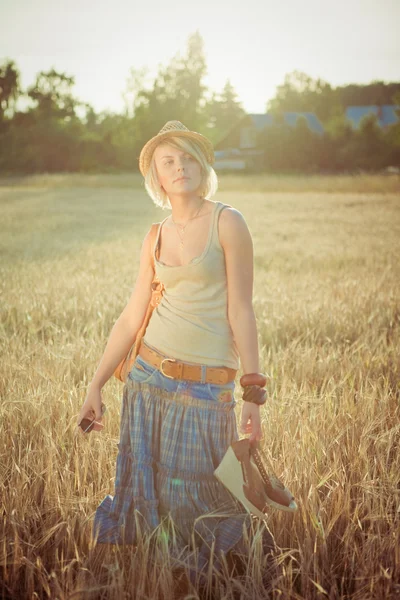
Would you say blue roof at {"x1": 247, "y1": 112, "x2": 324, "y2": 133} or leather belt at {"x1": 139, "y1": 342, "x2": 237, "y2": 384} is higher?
blue roof at {"x1": 247, "y1": 112, "x2": 324, "y2": 133}

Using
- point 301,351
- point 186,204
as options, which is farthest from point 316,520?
point 301,351

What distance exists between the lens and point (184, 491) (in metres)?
1.69

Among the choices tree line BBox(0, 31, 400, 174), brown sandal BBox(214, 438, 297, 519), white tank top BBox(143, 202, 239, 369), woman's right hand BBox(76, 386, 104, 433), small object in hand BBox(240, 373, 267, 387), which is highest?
tree line BBox(0, 31, 400, 174)

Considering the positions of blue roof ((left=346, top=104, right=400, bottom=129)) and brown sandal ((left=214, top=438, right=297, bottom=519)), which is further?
blue roof ((left=346, top=104, right=400, bottom=129))

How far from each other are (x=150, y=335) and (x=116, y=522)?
63cm

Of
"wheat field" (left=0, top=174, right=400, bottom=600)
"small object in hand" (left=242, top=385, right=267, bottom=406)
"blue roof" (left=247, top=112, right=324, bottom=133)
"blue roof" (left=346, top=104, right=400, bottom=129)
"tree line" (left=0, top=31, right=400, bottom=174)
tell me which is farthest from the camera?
"blue roof" (left=346, top=104, right=400, bottom=129)

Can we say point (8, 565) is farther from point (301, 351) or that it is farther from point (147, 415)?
point (301, 351)

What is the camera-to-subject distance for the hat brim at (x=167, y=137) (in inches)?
70.9

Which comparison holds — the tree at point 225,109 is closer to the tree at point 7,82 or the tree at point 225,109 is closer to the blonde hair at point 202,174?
the tree at point 7,82

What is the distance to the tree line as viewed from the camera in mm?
39094

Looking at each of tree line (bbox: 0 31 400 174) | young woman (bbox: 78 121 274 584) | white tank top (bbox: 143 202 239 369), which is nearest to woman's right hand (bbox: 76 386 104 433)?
young woman (bbox: 78 121 274 584)

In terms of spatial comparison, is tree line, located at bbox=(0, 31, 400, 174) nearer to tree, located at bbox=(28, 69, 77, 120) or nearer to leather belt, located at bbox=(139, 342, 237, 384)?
tree, located at bbox=(28, 69, 77, 120)

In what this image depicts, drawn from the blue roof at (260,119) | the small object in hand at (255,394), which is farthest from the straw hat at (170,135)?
the blue roof at (260,119)

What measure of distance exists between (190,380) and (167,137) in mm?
854
